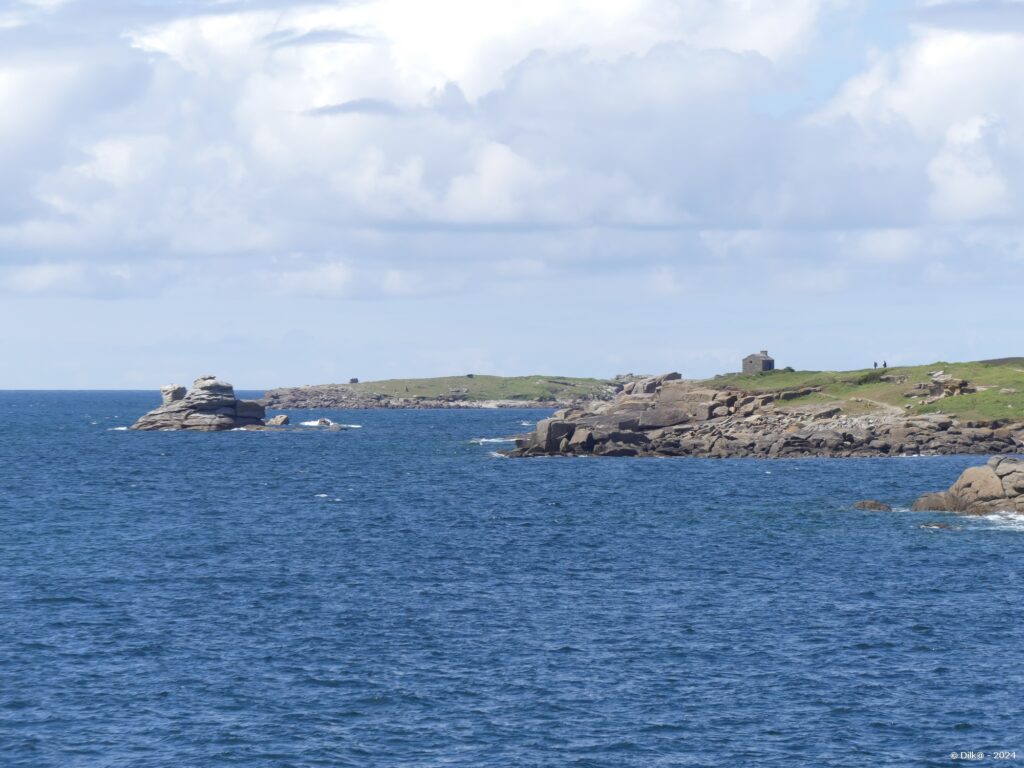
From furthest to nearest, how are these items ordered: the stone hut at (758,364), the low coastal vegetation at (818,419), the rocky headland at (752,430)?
the stone hut at (758,364), the low coastal vegetation at (818,419), the rocky headland at (752,430)

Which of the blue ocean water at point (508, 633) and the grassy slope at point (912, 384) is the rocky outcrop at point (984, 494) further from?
the grassy slope at point (912, 384)

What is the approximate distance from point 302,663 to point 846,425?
360 ft

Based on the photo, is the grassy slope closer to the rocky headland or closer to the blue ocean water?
the rocky headland

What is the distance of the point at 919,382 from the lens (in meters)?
165

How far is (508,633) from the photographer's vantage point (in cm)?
5534

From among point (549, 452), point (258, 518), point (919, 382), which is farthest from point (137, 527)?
point (919, 382)

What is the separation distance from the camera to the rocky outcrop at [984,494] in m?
91.8

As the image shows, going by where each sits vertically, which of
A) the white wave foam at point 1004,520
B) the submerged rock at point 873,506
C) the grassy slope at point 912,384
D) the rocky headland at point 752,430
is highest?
the grassy slope at point 912,384

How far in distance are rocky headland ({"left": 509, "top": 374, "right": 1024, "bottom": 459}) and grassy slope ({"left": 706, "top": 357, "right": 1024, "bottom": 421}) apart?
8.57ft

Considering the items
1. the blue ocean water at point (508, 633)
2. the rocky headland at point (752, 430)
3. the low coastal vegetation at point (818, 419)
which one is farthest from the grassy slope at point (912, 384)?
the blue ocean water at point (508, 633)

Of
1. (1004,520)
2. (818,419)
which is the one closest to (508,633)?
(1004,520)

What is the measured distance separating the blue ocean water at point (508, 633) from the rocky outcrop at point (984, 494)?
2.80 meters

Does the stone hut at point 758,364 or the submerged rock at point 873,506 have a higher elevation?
the stone hut at point 758,364

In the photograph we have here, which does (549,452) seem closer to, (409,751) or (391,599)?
(391,599)
